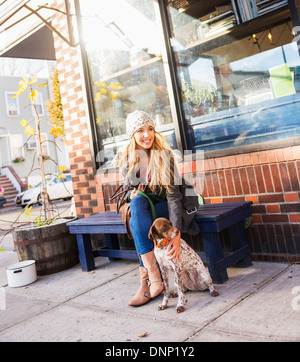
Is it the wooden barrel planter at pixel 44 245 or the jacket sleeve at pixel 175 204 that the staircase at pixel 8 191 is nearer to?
the wooden barrel planter at pixel 44 245

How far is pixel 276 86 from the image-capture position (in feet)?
10.4

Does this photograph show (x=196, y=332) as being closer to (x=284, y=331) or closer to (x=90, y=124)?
(x=284, y=331)

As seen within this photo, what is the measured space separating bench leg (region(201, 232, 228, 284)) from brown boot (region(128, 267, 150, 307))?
0.53 m

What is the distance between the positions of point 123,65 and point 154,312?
307cm

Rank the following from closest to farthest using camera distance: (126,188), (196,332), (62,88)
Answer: (196,332) → (126,188) → (62,88)

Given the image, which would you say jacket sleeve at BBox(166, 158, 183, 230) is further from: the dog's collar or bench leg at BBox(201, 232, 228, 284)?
bench leg at BBox(201, 232, 228, 284)

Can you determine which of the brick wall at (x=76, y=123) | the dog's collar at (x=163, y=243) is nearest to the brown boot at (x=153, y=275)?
the dog's collar at (x=163, y=243)

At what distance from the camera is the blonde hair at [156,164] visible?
8.81ft

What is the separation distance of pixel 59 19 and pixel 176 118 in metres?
2.43

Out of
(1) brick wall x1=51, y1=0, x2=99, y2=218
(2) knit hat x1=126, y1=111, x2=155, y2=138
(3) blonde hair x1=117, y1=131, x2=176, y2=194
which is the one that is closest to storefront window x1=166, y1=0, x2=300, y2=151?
(3) blonde hair x1=117, y1=131, x2=176, y2=194

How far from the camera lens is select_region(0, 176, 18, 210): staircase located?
19.9m

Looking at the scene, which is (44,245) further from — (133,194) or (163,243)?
(163,243)

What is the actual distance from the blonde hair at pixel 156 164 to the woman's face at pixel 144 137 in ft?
0.15
